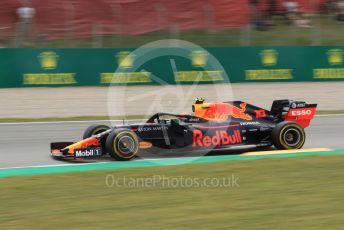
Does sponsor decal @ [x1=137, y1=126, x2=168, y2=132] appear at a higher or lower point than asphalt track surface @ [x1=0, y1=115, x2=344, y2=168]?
higher

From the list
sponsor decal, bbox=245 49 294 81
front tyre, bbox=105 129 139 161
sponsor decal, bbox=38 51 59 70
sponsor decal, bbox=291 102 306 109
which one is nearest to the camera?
front tyre, bbox=105 129 139 161

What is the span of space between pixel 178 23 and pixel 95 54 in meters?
4.72

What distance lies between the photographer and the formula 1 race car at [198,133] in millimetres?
9242

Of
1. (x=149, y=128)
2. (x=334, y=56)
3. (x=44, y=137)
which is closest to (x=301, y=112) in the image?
(x=149, y=128)

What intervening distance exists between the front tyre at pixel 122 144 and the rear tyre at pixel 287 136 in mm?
2278

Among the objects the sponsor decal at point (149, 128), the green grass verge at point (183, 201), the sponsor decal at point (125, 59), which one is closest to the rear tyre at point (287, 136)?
the green grass verge at point (183, 201)

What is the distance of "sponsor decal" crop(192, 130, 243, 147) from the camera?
959 cm

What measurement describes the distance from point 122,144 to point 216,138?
149 centimetres

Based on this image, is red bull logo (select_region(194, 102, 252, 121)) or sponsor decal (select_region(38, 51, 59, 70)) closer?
red bull logo (select_region(194, 102, 252, 121))

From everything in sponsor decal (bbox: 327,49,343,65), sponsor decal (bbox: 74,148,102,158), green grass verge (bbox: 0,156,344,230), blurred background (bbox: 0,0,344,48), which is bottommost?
green grass verge (bbox: 0,156,344,230)

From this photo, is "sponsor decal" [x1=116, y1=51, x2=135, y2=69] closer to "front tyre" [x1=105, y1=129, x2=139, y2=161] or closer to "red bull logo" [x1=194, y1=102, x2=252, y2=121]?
"red bull logo" [x1=194, y1=102, x2=252, y2=121]

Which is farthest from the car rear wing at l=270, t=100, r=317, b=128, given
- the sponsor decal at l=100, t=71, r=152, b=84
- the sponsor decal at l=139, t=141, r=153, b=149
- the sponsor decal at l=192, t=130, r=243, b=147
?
the sponsor decal at l=100, t=71, r=152, b=84

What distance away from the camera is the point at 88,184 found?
7578mm

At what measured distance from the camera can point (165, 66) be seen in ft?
67.5
